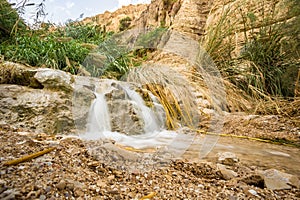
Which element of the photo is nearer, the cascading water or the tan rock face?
the cascading water

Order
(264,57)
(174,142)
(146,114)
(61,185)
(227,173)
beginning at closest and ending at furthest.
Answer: (61,185) < (227,173) < (174,142) < (146,114) < (264,57)

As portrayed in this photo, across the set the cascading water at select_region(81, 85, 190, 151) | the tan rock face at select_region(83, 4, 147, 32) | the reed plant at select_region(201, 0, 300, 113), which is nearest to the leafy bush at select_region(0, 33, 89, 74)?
the cascading water at select_region(81, 85, 190, 151)

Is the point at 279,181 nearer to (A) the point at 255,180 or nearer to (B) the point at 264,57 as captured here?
(A) the point at 255,180

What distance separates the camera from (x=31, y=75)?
163 centimetres

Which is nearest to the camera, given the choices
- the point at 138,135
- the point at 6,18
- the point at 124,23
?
the point at 138,135

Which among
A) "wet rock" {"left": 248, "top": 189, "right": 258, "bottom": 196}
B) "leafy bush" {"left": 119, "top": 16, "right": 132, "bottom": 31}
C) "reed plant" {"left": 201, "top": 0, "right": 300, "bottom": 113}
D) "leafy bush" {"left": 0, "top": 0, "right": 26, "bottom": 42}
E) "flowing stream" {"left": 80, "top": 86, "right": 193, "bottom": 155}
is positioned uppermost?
"leafy bush" {"left": 119, "top": 16, "right": 132, "bottom": 31}

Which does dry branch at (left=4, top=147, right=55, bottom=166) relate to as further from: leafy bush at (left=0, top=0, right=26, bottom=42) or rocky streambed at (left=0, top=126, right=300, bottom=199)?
leafy bush at (left=0, top=0, right=26, bottom=42)

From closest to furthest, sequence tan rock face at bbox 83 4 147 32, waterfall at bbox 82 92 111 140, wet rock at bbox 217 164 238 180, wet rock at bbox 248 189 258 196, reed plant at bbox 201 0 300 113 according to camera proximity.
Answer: wet rock at bbox 248 189 258 196 < wet rock at bbox 217 164 238 180 < waterfall at bbox 82 92 111 140 < reed plant at bbox 201 0 300 113 < tan rock face at bbox 83 4 147 32

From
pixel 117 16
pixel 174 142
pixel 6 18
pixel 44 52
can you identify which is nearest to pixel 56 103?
pixel 174 142

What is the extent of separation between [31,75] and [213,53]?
2.01 m

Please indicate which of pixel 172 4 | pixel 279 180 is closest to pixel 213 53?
pixel 279 180

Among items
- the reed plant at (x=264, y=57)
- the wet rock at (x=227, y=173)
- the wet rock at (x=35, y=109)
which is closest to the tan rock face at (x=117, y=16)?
the reed plant at (x=264, y=57)

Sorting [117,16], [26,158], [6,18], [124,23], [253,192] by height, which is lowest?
[253,192]

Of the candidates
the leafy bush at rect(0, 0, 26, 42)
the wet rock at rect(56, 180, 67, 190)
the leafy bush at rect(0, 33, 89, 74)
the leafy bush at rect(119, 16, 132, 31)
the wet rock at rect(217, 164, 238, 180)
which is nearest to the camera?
the wet rock at rect(56, 180, 67, 190)
